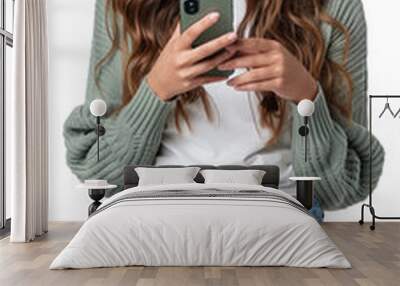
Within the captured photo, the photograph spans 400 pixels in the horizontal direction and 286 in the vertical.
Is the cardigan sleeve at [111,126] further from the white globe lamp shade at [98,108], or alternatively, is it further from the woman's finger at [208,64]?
the woman's finger at [208,64]

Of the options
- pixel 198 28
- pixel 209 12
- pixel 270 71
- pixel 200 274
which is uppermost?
pixel 209 12

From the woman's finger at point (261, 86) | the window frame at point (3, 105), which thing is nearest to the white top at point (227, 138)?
the woman's finger at point (261, 86)

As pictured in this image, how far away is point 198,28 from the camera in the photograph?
533 cm

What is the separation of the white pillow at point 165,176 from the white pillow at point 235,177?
18 cm

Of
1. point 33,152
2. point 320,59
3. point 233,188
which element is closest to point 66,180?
point 33,152

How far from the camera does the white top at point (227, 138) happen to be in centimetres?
617

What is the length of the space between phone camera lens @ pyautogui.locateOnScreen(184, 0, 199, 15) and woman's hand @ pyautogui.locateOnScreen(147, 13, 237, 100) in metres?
0.10

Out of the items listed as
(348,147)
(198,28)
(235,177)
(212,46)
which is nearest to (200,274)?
(235,177)

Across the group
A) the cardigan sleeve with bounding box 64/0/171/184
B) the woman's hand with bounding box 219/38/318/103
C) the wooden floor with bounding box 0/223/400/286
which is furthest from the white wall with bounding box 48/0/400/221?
the wooden floor with bounding box 0/223/400/286

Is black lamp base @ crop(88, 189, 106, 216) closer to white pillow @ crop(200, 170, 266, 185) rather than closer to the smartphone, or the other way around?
white pillow @ crop(200, 170, 266, 185)

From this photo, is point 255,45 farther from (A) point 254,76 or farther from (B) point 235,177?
(B) point 235,177

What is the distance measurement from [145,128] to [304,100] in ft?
4.75

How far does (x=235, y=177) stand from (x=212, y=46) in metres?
1.13

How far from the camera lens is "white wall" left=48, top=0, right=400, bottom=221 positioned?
6316mm
